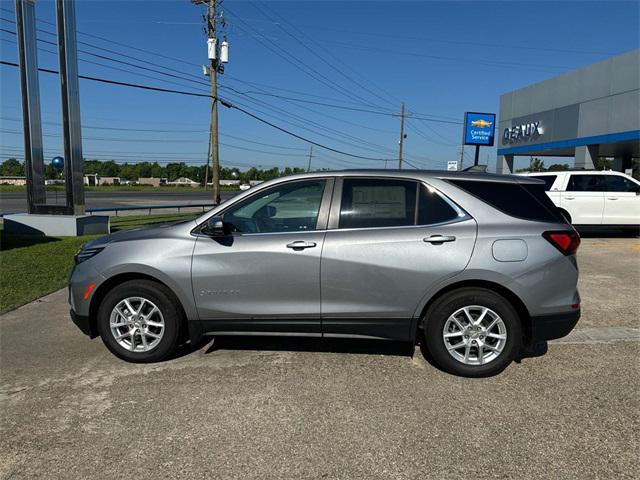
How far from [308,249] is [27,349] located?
3.01m

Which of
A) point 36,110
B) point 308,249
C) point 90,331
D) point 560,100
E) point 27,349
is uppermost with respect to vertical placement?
point 560,100

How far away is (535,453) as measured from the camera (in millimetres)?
2904

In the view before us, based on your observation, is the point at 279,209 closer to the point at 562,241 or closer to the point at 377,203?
the point at 377,203

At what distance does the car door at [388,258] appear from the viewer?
12.5ft

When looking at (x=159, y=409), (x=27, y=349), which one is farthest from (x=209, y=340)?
(x=27, y=349)

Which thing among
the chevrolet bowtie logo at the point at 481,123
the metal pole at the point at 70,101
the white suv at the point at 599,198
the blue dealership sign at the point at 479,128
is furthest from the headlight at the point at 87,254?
the chevrolet bowtie logo at the point at 481,123

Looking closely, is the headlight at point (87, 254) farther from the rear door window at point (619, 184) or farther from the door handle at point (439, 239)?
the rear door window at point (619, 184)

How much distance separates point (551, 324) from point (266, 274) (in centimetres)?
229

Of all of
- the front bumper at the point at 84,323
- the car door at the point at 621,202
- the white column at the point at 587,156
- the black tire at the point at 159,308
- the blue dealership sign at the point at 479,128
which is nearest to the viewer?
the black tire at the point at 159,308

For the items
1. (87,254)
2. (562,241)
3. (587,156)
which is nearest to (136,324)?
(87,254)

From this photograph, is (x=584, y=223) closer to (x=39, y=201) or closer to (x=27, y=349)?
(x=27, y=349)

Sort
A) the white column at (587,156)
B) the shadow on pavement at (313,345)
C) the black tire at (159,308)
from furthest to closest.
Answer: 1. the white column at (587,156)
2. the shadow on pavement at (313,345)
3. the black tire at (159,308)

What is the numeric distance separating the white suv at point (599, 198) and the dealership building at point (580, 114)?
9120 millimetres

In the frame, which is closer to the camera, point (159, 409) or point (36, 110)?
point (159, 409)
